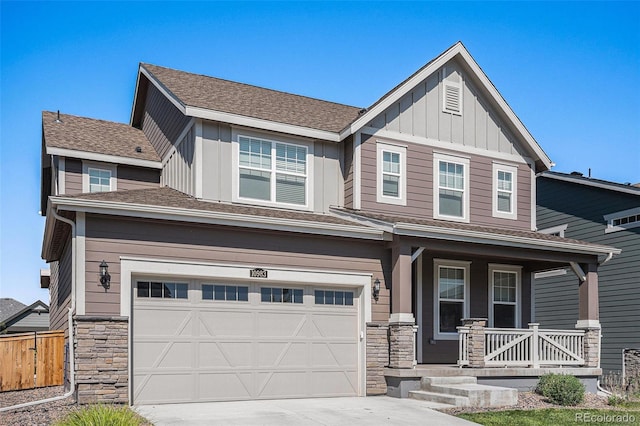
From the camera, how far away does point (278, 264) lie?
45.5 feet

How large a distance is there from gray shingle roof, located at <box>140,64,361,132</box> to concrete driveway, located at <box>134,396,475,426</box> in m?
6.53

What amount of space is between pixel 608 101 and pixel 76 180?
587 inches

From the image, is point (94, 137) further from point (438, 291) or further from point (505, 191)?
point (505, 191)

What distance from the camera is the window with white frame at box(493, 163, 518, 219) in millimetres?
18297

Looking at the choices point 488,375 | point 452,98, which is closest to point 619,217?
point 452,98

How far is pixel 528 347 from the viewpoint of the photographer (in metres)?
15.9

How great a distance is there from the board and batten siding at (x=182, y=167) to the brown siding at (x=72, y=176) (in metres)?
2.26

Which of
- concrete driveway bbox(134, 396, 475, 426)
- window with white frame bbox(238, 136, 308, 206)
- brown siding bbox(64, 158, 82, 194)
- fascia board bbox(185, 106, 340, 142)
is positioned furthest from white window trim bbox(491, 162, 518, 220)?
brown siding bbox(64, 158, 82, 194)

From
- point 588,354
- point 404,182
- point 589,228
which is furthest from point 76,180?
point 589,228

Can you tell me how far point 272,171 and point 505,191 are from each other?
6.92m

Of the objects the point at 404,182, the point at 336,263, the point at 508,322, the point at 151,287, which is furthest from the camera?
the point at 508,322

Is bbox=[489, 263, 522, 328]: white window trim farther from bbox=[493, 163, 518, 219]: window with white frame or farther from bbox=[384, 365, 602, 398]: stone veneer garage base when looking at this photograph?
bbox=[384, 365, 602, 398]: stone veneer garage base

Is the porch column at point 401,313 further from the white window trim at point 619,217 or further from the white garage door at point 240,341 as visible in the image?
the white window trim at point 619,217

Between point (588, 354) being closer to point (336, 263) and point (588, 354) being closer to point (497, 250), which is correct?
point (497, 250)
